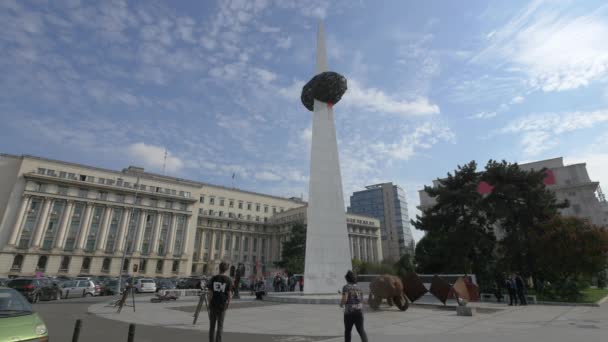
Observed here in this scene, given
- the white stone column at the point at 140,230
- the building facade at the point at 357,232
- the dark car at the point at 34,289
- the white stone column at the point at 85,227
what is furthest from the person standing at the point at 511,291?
the white stone column at the point at 85,227

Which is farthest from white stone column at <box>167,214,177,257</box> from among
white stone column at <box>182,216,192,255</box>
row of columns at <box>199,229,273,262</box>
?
row of columns at <box>199,229,273,262</box>

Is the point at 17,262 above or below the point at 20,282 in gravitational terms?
above

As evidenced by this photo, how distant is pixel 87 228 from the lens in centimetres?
5588

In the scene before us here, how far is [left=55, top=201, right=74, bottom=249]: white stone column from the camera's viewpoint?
5266 cm

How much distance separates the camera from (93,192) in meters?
57.7

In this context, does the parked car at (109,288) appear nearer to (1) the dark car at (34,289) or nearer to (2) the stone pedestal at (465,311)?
(1) the dark car at (34,289)

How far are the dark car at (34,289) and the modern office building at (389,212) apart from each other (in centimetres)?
10189

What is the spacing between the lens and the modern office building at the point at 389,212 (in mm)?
116938

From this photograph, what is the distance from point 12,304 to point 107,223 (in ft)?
197

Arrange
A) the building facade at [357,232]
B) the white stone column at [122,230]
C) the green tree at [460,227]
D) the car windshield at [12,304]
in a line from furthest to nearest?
the building facade at [357,232] → the white stone column at [122,230] → the green tree at [460,227] → the car windshield at [12,304]

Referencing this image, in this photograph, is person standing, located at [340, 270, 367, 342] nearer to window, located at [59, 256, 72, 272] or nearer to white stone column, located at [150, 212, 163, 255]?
window, located at [59, 256, 72, 272]

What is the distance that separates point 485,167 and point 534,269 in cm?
985

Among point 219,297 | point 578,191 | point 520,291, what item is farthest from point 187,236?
point 578,191

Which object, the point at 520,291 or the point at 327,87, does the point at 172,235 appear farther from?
the point at 520,291
